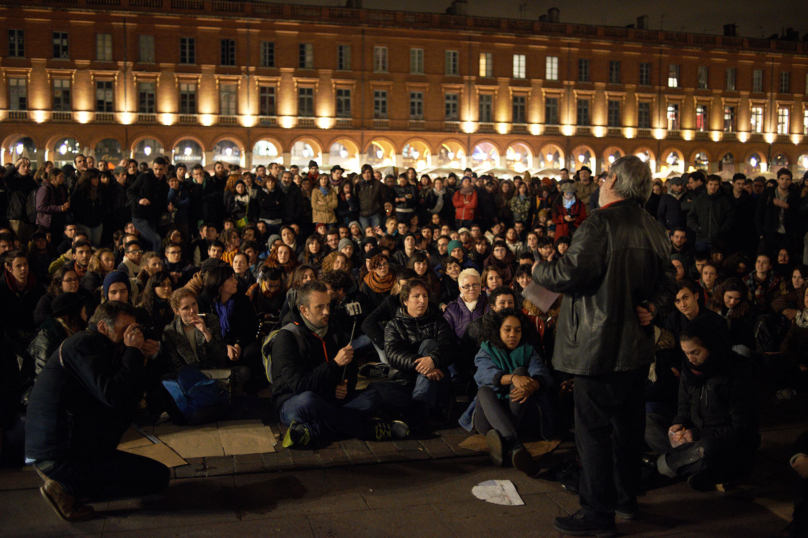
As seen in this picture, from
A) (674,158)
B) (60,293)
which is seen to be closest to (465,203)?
(60,293)

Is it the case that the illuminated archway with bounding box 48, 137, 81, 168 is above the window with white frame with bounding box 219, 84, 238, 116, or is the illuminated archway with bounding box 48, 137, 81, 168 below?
below

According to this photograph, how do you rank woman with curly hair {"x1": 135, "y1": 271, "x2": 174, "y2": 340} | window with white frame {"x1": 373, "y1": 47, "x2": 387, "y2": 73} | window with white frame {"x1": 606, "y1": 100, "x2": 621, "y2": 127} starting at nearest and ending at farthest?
woman with curly hair {"x1": 135, "y1": 271, "x2": 174, "y2": 340}, window with white frame {"x1": 373, "y1": 47, "x2": 387, "y2": 73}, window with white frame {"x1": 606, "y1": 100, "x2": 621, "y2": 127}

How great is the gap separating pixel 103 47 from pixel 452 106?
19071 mm

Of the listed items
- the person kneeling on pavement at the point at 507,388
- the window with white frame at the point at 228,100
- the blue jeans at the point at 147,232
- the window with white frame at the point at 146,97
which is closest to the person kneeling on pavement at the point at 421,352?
the person kneeling on pavement at the point at 507,388

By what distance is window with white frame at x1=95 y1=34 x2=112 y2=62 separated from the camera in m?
35.9

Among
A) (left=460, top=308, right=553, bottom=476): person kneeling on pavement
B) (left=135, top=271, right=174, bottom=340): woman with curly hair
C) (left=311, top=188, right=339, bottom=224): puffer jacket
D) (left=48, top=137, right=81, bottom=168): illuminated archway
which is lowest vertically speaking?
(left=460, top=308, right=553, bottom=476): person kneeling on pavement

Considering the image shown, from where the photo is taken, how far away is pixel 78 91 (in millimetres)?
35875

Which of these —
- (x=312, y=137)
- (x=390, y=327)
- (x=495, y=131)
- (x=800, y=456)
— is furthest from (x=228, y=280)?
(x=495, y=131)

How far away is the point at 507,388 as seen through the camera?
5.60 metres

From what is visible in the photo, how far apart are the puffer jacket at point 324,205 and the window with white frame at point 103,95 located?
91.1 ft

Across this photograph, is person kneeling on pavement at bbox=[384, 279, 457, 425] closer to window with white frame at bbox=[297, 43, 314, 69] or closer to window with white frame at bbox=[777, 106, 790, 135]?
window with white frame at bbox=[297, 43, 314, 69]

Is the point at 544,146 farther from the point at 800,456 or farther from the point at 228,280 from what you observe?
the point at 800,456

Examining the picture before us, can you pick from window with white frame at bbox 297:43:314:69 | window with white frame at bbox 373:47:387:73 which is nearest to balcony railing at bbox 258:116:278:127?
window with white frame at bbox 297:43:314:69

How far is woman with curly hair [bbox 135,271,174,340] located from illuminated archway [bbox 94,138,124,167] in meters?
31.8
